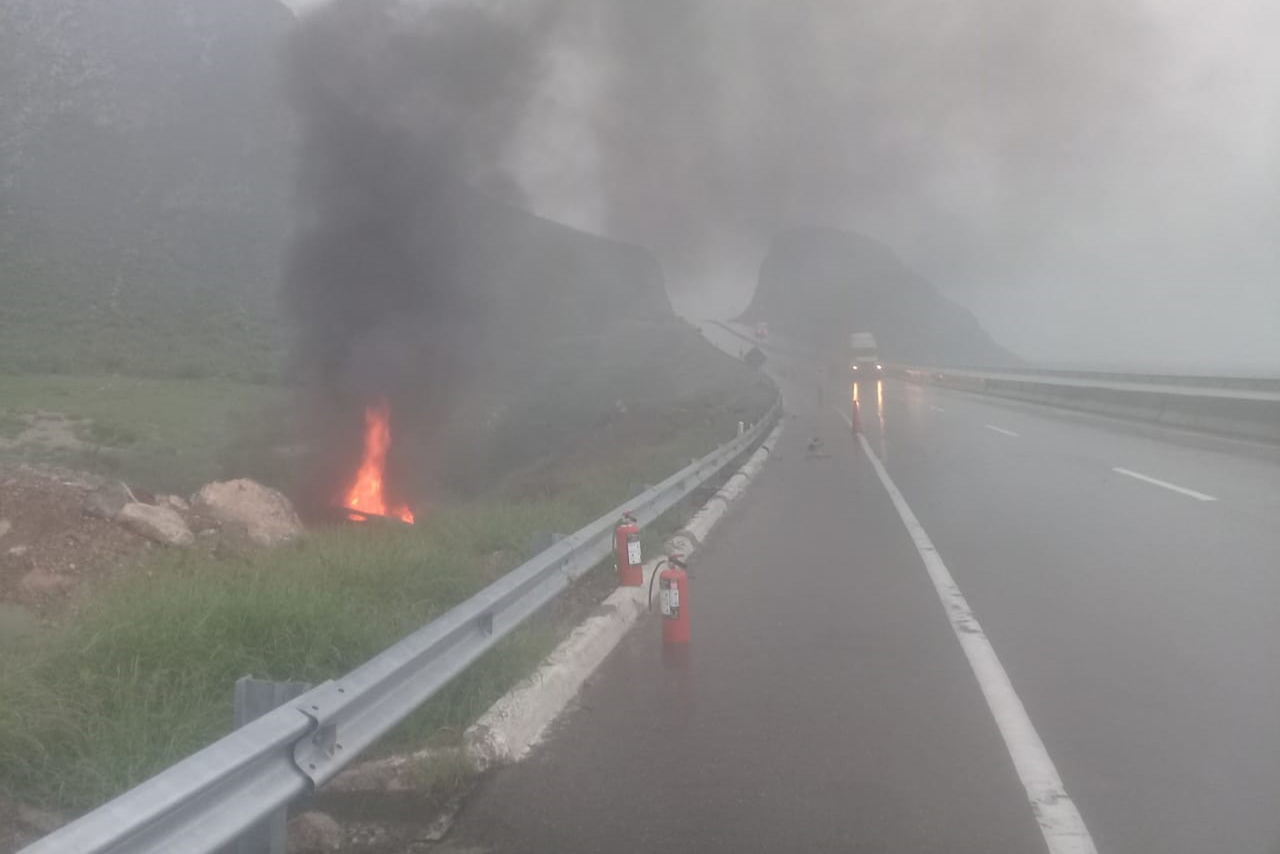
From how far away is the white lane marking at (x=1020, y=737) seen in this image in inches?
167

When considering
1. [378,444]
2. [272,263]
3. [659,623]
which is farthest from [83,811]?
[272,263]

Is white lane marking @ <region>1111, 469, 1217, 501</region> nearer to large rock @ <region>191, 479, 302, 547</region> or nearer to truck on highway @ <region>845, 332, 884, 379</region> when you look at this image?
large rock @ <region>191, 479, 302, 547</region>

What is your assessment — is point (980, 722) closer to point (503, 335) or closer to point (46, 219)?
point (503, 335)

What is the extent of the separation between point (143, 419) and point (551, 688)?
25269mm

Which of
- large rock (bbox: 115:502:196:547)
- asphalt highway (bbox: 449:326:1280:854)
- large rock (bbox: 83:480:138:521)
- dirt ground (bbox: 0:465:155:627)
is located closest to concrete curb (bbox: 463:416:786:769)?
asphalt highway (bbox: 449:326:1280:854)

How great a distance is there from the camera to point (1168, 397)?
25.6 metres

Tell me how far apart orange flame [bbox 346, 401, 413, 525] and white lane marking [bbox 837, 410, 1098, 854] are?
43.5 ft

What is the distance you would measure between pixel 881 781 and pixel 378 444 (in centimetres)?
2165

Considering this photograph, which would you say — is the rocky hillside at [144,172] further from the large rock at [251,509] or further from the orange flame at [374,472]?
the large rock at [251,509]

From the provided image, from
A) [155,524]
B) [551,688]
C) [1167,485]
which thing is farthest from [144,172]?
[551,688]

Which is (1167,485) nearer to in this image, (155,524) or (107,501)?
(155,524)

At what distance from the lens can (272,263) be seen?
167 ft

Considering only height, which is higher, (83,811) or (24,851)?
(24,851)

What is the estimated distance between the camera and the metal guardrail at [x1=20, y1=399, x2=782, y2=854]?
2828 millimetres
